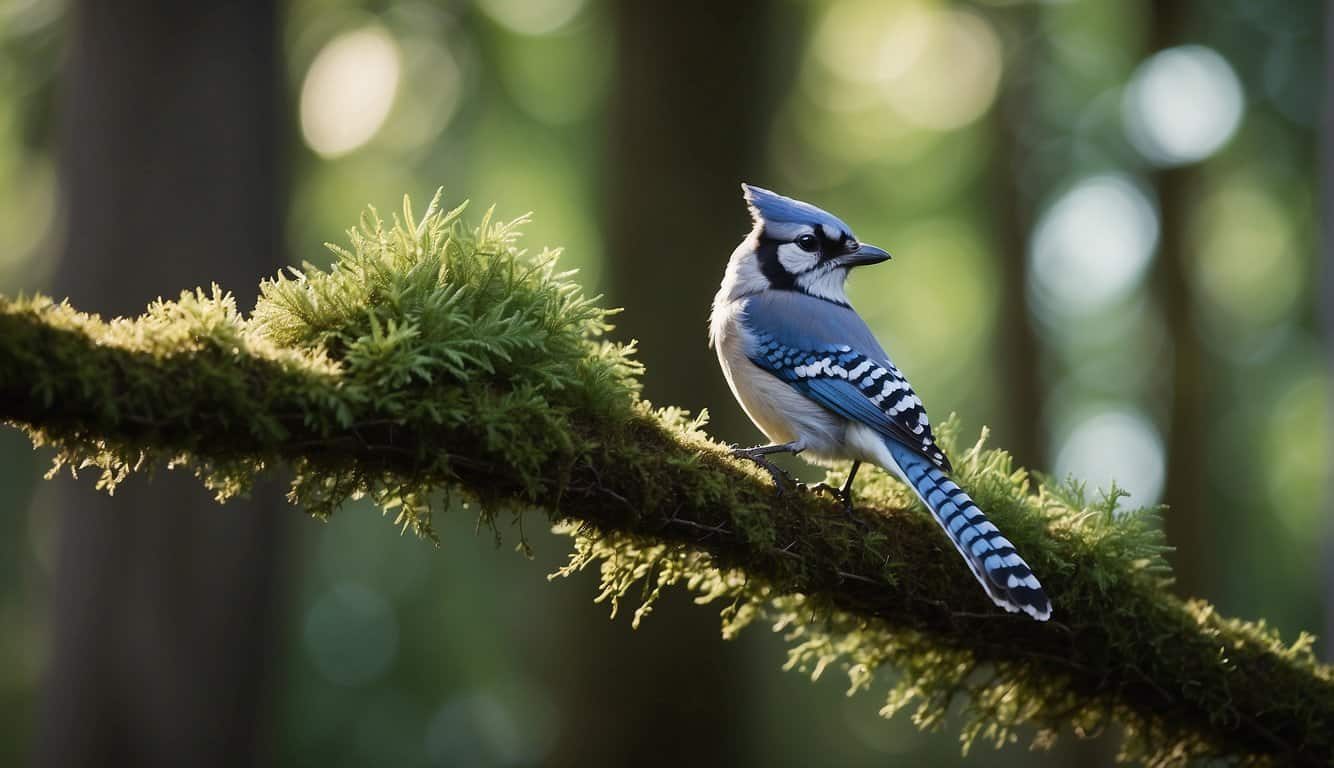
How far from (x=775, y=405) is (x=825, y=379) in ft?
0.77

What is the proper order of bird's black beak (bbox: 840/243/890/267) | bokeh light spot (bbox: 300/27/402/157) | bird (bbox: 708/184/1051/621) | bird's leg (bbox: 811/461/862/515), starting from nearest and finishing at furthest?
bird (bbox: 708/184/1051/621) → bird's leg (bbox: 811/461/862/515) → bird's black beak (bbox: 840/243/890/267) → bokeh light spot (bbox: 300/27/402/157)

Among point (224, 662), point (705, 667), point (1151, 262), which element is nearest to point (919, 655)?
point (705, 667)

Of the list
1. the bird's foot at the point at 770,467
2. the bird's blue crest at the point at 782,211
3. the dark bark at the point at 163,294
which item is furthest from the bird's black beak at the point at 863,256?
the dark bark at the point at 163,294

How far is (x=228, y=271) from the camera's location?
710 centimetres

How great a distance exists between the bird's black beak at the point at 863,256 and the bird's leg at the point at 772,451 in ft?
3.89

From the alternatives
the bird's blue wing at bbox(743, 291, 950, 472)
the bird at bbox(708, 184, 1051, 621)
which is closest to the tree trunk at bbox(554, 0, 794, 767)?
the bird at bbox(708, 184, 1051, 621)

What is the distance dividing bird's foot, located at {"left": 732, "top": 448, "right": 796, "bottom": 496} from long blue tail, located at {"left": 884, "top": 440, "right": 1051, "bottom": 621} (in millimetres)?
499

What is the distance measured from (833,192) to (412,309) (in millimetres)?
13709

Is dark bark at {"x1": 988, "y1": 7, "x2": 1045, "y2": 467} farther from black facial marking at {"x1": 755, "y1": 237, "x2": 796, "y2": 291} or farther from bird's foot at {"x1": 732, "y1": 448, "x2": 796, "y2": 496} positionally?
bird's foot at {"x1": 732, "y1": 448, "x2": 796, "y2": 496}

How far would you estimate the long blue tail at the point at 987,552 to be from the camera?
3402 millimetres

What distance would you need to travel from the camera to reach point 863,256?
18.0 ft

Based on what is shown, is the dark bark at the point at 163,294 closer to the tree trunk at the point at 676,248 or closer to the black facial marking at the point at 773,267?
the tree trunk at the point at 676,248

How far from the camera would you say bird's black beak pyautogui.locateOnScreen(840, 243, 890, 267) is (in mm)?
5469

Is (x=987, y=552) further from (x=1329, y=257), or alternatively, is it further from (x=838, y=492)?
(x=1329, y=257)
